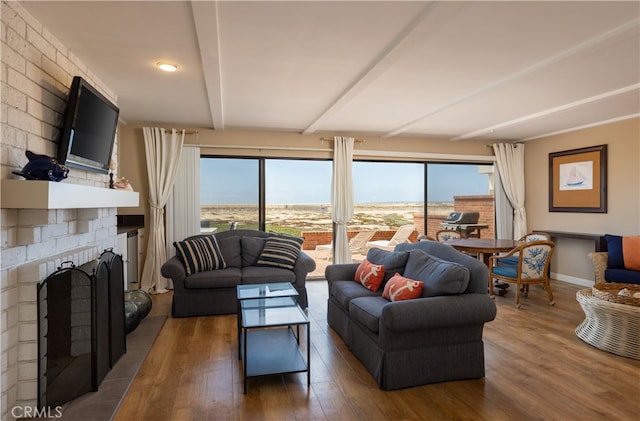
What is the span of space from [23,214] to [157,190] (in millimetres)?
3121

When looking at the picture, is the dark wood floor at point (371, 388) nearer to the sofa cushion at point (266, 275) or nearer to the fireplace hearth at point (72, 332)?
the fireplace hearth at point (72, 332)

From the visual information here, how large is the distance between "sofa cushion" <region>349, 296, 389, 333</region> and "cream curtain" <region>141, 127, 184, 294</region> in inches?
130

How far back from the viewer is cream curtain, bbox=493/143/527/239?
644cm

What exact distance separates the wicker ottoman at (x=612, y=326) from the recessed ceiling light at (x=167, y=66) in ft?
13.5

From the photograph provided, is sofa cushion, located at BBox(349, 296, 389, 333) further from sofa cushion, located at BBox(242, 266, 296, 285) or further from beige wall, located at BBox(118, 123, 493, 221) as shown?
beige wall, located at BBox(118, 123, 493, 221)

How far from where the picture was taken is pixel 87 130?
2.74m

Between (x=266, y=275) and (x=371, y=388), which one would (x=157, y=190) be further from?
(x=371, y=388)

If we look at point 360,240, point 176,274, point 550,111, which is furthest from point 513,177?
point 176,274

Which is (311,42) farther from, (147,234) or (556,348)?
(147,234)

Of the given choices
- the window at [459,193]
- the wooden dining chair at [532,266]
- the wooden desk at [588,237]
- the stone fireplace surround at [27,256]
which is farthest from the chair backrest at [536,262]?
the stone fireplace surround at [27,256]

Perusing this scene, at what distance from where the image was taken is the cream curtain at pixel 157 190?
5125 millimetres

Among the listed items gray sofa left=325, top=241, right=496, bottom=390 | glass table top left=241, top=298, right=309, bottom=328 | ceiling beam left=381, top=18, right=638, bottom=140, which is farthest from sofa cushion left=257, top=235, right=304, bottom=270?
ceiling beam left=381, top=18, right=638, bottom=140

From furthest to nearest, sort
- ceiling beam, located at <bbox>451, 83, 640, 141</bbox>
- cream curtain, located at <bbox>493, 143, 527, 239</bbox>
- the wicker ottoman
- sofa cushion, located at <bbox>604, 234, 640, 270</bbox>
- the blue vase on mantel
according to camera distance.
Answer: cream curtain, located at <bbox>493, 143, 527, 239</bbox>
sofa cushion, located at <bbox>604, 234, 640, 270</bbox>
ceiling beam, located at <bbox>451, 83, 640, 141</bbox>
the wicker ottoman
the blue vase on mantel

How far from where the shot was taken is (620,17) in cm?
228
